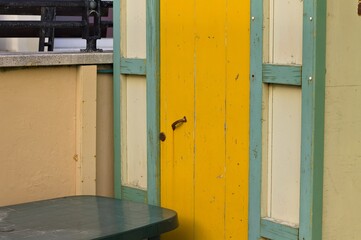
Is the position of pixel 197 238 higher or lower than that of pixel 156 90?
lower

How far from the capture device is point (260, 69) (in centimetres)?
403

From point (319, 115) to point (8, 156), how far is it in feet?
5.77

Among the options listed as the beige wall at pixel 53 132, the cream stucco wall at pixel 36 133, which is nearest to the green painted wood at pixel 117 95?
the beige wall at pixel 53 132

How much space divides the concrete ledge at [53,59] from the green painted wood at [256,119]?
1.19 meters

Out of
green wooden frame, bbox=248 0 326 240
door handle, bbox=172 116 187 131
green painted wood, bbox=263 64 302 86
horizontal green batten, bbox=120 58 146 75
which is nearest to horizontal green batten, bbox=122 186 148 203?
door handle, bbox=172 116 187 131

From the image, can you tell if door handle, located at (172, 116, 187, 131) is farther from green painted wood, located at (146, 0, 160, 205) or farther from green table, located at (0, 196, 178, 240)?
green table, located at (0, 196, 178, 240)

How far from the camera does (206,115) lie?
4.37 m

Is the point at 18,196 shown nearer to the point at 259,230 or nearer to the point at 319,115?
the point at 259,230

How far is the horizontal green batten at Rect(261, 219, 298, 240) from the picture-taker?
12.9ft

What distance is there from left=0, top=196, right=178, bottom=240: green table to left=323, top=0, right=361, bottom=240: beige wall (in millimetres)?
812

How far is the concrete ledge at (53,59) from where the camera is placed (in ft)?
15.2

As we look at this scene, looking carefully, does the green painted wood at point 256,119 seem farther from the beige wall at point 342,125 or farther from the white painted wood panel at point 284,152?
the beige wall at point 342,125

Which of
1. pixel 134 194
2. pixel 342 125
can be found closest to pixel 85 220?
pixel 134 194

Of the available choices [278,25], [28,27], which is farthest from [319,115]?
[28,27]
